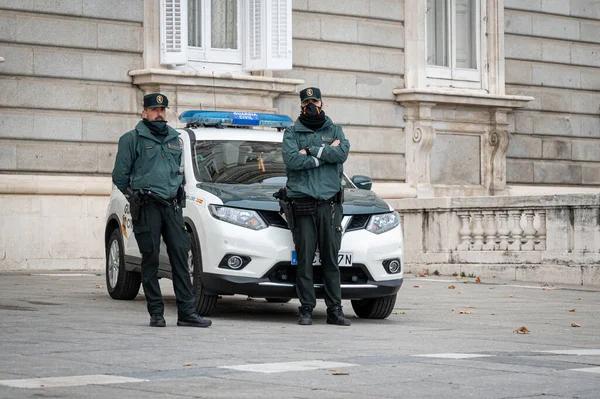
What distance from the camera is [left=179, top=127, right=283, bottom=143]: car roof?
1183 cm

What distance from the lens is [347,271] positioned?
10.7 metres

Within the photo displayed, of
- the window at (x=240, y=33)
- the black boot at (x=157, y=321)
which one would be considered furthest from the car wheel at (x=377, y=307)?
the window at (x=240, y=33)

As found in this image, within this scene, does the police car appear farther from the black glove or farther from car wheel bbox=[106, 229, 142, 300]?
car wheel bbox=[106, 229, 142, 300]

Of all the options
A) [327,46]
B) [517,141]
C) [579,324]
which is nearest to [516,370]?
[579,324]

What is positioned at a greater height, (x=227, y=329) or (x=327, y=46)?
(x=327, y=46)

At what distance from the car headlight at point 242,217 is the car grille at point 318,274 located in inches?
14.2

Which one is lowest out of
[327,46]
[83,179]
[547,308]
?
[547,308]

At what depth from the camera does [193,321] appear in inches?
386

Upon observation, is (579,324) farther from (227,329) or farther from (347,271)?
(227,329)

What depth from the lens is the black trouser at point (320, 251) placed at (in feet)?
33.9

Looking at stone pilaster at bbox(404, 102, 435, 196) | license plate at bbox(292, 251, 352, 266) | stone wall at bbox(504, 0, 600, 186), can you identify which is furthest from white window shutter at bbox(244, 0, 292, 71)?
license plate at bbox(292, 251, 352, 266)

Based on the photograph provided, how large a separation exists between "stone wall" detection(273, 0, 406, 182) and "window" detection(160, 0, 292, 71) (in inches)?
28.5

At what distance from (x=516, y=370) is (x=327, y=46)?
608 inches

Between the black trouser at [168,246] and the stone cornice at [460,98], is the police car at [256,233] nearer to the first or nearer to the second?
Result: the black trouser at [168,246]
